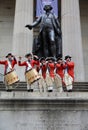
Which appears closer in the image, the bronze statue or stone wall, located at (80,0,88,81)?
the bronze statue

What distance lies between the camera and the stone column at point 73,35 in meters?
20.2

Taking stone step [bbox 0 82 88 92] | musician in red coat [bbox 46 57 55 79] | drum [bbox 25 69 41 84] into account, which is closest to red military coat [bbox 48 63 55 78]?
musician in red coat [bbox 46 57 55 79]

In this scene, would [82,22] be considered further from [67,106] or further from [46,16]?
[67,106]

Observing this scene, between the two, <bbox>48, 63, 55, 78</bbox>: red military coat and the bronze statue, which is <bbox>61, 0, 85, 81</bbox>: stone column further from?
<bbox>48, 63, 55, 78</bbox>: red military coat

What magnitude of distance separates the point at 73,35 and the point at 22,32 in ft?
11.1

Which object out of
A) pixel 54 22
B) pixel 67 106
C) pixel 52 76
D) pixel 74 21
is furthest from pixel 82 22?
pixel 67 106

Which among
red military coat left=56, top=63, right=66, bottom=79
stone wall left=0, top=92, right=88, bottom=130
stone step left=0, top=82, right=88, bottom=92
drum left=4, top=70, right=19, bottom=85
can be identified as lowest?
stone wall left=0, top=92, right=88, bottom=130

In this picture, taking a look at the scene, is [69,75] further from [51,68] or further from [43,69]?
[43,69]

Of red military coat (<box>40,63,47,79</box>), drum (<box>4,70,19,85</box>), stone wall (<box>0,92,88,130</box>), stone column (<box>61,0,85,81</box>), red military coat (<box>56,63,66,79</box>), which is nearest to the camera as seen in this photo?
stone wall (<box>0,92,88,130</box>)

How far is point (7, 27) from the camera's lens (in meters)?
26.2

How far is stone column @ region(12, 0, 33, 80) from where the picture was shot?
67.5ft

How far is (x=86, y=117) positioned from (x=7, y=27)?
648 inches

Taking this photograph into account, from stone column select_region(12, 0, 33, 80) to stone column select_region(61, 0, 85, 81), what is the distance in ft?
7.59

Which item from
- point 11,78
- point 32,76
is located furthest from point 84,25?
point 11,78
